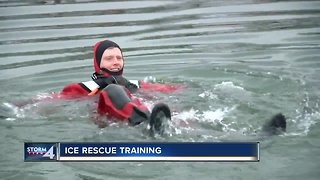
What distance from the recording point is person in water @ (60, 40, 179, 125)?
681cm

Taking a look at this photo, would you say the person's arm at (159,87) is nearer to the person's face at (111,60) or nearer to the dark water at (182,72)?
the dark water at (182,72)

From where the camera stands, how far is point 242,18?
13.9m

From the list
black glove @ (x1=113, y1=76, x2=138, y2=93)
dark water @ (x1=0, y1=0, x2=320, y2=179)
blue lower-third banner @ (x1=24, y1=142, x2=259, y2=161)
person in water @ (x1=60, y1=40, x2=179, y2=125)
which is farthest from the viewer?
black glove @ (x1=113, y1=76, x2=138, y2=93)

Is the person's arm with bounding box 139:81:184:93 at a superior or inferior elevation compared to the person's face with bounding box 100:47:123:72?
inferior

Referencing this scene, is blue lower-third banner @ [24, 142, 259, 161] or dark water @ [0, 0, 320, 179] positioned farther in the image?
dark water @ [0, 0, 320, 179]

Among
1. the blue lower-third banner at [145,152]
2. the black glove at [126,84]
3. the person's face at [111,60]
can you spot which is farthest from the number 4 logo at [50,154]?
the person's face at [111,60]

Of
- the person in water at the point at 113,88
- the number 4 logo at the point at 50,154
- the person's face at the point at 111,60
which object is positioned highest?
the person's face at the point at 111,60

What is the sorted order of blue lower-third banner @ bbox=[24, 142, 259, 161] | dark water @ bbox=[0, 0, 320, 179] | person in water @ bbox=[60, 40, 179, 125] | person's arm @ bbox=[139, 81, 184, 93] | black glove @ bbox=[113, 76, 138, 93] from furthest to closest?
person's arm @ bbox=[139, 81, 184, 93] < black glove @ bbox=[113, 76, 138, 93] < person in water @ bbox=[60, 40, 179, 125] < dark water @ bbox=[0, 0, 320, 179] < blue lower-third banner @ bbox=[24, 142, 259, 161]

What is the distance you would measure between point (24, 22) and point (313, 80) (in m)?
6.91

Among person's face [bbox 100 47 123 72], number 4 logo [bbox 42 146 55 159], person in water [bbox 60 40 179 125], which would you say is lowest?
number 4 logo [bbox 42 146 55 159]

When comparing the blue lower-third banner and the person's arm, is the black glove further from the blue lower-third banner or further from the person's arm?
the blue lower-third banner

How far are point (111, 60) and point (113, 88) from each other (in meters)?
1.34

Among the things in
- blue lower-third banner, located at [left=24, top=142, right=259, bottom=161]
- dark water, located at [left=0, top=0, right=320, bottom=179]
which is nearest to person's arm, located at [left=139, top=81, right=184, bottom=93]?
dark water, located at [left=0, top=0, right=320, bottom=179]

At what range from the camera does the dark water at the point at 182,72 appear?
20.0ft
